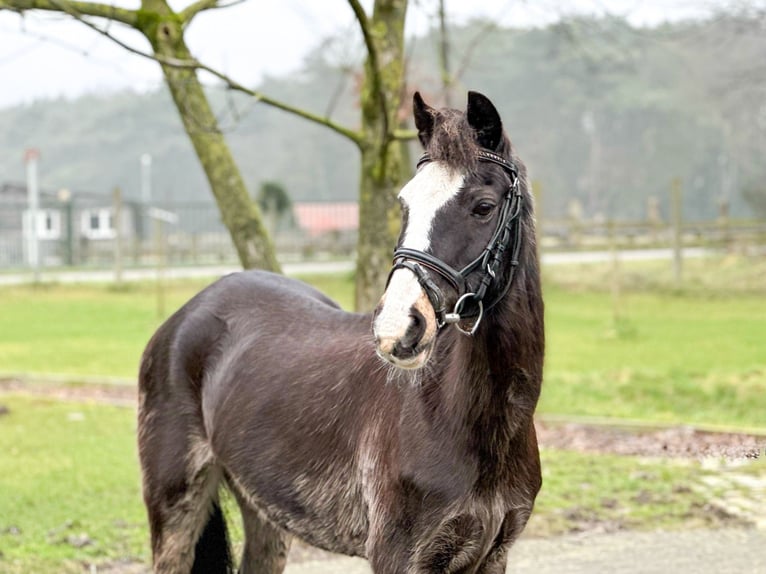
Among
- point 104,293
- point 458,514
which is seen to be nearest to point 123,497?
point 458,514

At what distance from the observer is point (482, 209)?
2.92m

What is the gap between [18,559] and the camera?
18.5 feet

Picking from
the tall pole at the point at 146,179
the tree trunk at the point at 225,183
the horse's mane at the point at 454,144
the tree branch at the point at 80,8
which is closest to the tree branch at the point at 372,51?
the tree trunk at the point at 225,183

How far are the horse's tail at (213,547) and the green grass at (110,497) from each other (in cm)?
54

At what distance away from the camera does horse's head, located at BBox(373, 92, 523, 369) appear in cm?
268

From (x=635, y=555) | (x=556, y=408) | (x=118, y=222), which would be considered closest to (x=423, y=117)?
(x=635, y=555)

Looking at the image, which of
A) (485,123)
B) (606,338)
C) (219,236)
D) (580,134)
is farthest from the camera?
(580,134)

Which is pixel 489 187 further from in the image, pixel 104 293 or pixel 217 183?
pixel 104 293

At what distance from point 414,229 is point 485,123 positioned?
1.41ft

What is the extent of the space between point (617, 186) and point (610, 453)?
53.4 m

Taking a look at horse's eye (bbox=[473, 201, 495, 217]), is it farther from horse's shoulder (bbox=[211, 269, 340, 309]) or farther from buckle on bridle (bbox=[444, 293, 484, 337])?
horse's shoulder (bbox=[211, 269, 340, 309])

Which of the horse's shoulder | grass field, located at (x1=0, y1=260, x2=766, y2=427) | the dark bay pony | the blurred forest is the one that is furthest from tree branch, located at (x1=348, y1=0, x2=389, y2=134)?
the blurred forest

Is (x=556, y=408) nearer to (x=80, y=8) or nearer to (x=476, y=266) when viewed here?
→ (x=80, y=8)

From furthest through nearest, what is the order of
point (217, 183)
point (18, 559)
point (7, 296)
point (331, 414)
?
point (7, 296)
point (217, 183)
point (18, 559)
point (331, 414)
